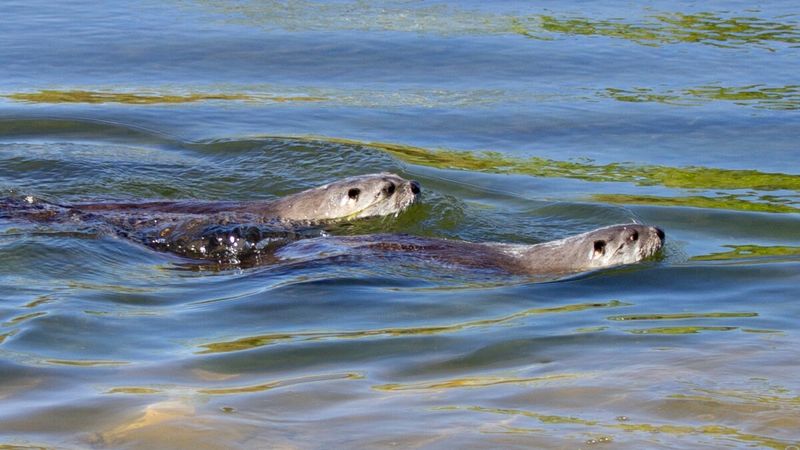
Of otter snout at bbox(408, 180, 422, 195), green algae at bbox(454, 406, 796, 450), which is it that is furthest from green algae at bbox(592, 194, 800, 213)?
green algae at bbox(454, 406, 796, 450)

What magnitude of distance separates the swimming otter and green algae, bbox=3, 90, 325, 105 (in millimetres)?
4638

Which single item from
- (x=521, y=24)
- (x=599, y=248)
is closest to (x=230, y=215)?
(x=599, y=248)

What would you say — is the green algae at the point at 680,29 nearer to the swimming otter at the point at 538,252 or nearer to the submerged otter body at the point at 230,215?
the submerged otter body at the point at 230,215

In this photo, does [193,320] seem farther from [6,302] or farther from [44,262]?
[44,262]

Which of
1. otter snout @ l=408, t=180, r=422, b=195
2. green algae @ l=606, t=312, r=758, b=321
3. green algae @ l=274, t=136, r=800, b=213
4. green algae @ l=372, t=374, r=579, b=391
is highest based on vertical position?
otter snout @ l=408, t=180, r=422, b=195

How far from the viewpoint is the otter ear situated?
8.40 m

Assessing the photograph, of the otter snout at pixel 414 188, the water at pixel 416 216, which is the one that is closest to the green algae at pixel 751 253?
the water at pixel 416 216

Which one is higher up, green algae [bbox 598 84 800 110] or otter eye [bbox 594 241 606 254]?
green algae [bbox 598 84 800 110]

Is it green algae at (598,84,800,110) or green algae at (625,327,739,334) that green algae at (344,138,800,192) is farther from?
green algae at (625,327,739,334)

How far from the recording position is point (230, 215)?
30.2 feet

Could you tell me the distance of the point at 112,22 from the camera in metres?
15.7

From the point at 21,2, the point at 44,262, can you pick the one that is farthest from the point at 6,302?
the point at 21,2

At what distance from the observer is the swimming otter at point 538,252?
8.34m

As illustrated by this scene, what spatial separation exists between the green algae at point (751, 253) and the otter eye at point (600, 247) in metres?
0.66
